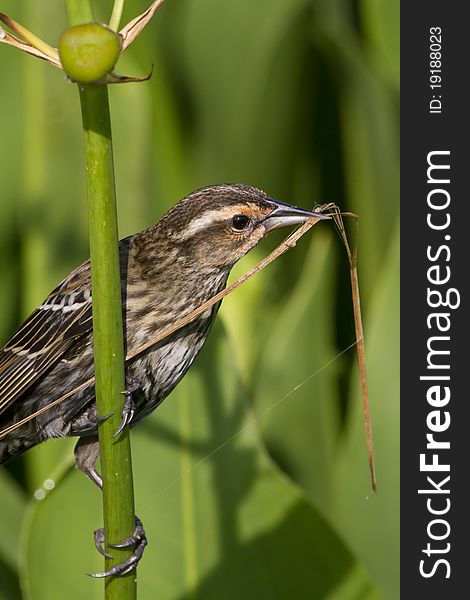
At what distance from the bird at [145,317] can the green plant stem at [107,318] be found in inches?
20.1

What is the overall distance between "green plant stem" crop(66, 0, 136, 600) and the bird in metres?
0.51

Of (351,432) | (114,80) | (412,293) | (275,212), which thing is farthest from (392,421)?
(114,80)

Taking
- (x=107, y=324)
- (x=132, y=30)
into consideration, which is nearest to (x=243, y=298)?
(x=107, y=324)

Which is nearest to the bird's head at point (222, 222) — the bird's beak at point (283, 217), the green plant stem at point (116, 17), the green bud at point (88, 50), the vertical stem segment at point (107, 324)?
the bird's beak at point (283, 217)

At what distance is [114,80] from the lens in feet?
3.95

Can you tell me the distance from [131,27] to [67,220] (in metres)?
1.58

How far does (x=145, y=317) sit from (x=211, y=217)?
24 cm

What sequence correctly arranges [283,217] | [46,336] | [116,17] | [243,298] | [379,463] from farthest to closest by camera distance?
[243,298], [379,463], [46,336], [283,217], [116,17]

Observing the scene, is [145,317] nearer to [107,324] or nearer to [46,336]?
[46,336]

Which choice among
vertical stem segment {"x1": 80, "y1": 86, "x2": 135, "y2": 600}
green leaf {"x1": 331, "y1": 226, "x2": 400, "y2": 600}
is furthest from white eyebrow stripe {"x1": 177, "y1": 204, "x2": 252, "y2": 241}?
vertical stem segment {"x1": 80, "y1": 86, "x2": 135, "y2": 600}

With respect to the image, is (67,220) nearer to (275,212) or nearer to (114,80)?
(275,212)

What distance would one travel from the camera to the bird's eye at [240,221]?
7.05ft

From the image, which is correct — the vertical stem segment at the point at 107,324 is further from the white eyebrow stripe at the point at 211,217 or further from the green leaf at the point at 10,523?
the green leaf at the point at 10,523

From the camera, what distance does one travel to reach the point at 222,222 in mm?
2152
